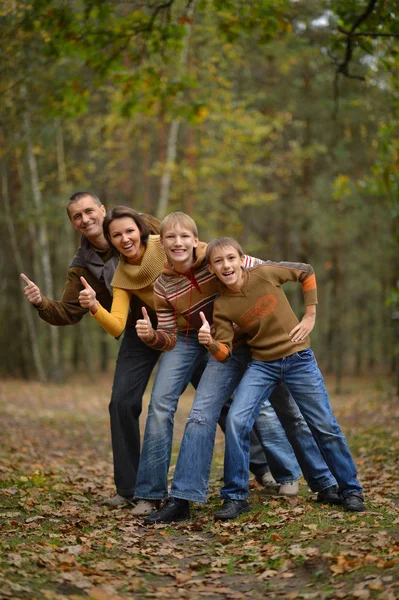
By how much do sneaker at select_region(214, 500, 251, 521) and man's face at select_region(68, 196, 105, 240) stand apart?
A: 2.57 m

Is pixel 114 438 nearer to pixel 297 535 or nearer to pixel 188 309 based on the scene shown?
pixel 188 309

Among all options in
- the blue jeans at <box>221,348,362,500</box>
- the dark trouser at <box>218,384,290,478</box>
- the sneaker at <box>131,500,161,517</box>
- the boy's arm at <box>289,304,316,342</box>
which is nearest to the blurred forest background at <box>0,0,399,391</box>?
the dark trouser at <box>218,384,290,478</box>

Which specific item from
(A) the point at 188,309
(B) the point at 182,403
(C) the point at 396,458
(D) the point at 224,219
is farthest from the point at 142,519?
(D) the point at 224,219

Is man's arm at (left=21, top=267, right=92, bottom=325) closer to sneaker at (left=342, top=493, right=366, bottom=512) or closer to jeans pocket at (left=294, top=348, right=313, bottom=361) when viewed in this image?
jeans pocket at (left=294, top=348, right=313, bottom=361)

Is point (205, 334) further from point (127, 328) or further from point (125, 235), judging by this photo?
point (127, 328)

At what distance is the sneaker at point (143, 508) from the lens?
6059 millimetres

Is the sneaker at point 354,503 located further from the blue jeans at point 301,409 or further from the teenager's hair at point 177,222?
the teenager's hair at point 177,222

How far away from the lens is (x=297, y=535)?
5113 millimetres

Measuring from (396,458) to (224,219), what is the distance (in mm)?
19135

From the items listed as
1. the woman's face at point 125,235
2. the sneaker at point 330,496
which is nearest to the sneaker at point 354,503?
the sneaker at point 330,496

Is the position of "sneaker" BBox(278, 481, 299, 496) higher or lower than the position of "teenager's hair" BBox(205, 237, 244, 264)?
lower

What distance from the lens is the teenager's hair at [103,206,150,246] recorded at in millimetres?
6027

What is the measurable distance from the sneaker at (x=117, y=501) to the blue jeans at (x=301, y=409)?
1.17 m

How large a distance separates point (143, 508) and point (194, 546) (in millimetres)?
959
